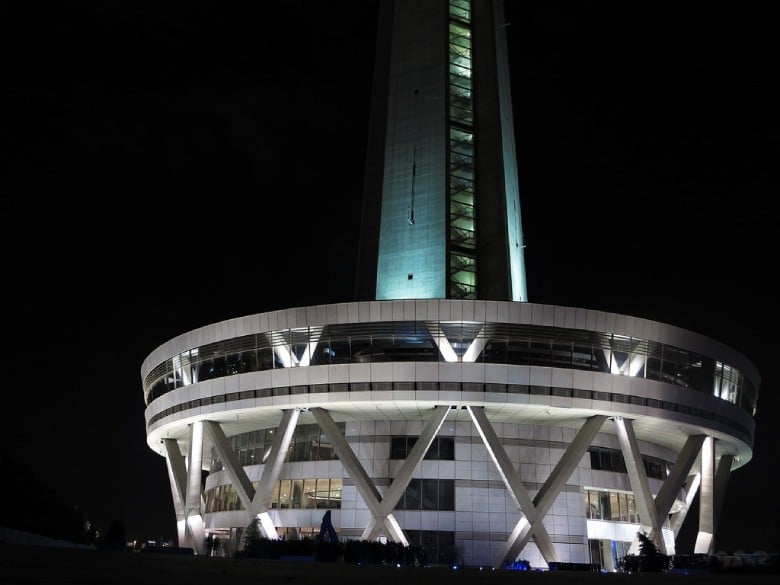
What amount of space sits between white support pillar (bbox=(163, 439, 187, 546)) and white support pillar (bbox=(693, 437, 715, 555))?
1203 inches

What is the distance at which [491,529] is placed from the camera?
4491cm

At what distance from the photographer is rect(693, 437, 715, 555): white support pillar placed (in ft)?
160

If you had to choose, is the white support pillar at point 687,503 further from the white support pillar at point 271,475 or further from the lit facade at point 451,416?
the white support pillar at point 271,475

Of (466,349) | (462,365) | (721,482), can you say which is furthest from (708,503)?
(462,365)

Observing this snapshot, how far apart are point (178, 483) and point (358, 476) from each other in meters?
16.5

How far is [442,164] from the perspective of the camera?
195 feet

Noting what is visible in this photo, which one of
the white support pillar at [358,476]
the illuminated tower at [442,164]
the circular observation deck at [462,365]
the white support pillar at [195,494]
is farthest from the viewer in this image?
the illuminated tower at [442,164]

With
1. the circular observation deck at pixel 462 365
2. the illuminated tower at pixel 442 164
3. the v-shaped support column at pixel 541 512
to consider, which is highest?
the illuminated tower at pixel 442 164

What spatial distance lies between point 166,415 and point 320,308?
1440 cm

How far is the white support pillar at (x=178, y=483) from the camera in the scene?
50.3 m

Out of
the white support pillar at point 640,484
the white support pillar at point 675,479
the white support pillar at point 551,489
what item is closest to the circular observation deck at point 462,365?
the white support pillar at point 675,479

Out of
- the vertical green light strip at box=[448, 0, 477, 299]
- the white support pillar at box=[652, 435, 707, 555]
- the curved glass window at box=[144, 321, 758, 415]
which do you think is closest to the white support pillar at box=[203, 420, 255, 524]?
the curved glass window at box=[144, 321, 758, 415]

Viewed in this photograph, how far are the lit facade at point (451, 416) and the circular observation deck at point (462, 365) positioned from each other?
92mm

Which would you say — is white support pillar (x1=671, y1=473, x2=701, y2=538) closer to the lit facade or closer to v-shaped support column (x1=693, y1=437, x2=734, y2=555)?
the lit facade
